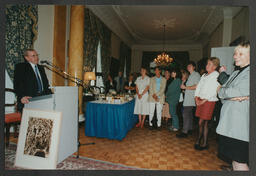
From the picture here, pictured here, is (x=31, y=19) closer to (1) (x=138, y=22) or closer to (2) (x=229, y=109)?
(2) (x=229, y=109)

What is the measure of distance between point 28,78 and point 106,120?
5.00ft

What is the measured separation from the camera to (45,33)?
3891mm

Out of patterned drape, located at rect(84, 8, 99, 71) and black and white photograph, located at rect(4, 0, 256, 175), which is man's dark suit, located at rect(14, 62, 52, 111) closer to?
black and white photograph, located at rect(4, 0, 256, 175)

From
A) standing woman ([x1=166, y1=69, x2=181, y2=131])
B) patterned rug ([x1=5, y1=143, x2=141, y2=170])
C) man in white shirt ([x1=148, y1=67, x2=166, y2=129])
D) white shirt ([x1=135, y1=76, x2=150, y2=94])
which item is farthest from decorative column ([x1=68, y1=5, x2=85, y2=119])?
standing woman ([x1=166, y1=69, x2=181, y2=131])

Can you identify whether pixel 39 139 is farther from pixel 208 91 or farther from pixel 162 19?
pixel 162 19

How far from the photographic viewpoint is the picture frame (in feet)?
5.34

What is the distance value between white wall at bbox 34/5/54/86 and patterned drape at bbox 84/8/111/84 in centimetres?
105

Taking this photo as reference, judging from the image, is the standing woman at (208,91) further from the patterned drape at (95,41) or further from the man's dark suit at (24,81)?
the patterned drape at (95,41)

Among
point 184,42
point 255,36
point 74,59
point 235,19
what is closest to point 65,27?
point 74,59

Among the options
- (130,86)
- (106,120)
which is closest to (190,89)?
(106,120)

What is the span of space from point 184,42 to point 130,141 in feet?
28.5

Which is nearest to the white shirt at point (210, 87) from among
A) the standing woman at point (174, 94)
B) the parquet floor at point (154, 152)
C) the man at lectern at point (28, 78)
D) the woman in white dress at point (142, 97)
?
the parquet floor at point (154, 152)

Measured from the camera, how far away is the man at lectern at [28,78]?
2293mm

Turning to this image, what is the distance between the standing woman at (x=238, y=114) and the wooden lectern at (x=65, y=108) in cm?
186
